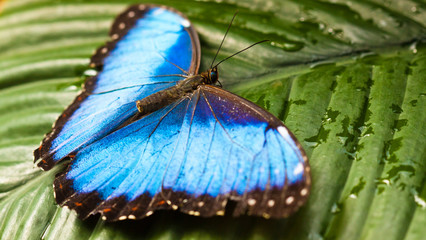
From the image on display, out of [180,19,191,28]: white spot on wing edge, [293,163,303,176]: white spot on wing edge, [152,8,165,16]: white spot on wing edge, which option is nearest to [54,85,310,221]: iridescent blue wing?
[293,163,303,176]: white spot on wing edge

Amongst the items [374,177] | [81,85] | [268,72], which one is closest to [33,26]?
[81,85]

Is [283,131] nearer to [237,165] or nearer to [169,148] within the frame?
[237,165]

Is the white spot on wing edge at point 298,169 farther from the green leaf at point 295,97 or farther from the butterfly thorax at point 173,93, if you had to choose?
the butterfly thorax at point 173,93

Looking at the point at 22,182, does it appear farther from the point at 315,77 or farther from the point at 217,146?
the point at 315,77

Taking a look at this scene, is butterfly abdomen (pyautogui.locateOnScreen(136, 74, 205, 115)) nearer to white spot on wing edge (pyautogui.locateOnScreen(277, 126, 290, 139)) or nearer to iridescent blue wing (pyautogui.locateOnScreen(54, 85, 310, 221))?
iridescent blue wing (pyautogui.locateOnScreen(54, 85, 310, 221))

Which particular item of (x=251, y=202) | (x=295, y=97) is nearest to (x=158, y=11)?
(x=295, y=97)

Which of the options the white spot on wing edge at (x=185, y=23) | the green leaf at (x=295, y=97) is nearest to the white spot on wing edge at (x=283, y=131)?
the green leaf at (x=295, y=97)

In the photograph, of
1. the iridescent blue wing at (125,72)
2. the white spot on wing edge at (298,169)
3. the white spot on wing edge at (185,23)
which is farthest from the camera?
the white spot on wing edge at (185,23)
